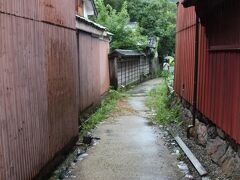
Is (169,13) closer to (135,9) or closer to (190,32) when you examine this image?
(135,9)

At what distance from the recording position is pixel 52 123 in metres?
8.27

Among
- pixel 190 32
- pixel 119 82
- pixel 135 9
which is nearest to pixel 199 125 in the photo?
pixel 190 32

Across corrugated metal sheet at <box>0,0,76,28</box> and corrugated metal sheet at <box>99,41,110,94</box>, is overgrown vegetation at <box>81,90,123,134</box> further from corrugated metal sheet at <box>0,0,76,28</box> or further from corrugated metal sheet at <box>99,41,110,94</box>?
corrugated metal sheet at <box>0,0,76,28</box>

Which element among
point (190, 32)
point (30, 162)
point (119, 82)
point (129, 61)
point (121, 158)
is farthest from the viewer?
point (129, 61)

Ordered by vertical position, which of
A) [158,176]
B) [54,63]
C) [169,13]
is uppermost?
[169,13]

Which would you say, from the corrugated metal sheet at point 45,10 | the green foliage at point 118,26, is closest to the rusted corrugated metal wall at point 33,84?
the corrugated metal sheet at point 45,10

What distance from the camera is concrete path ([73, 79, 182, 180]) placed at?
840cm

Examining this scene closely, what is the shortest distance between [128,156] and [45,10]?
14.0 ft

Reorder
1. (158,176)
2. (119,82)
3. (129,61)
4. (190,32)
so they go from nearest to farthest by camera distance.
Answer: (158,176), (190,32), (119,82), (129,61)

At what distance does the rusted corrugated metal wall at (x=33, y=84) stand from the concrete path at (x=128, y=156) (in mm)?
909

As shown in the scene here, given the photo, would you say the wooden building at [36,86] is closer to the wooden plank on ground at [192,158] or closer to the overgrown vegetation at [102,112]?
the overgrown vegetation at [102,112]

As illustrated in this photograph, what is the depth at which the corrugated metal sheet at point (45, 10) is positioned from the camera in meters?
6.06

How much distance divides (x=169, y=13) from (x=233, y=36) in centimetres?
3592

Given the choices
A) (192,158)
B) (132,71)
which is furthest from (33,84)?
(132,71)
